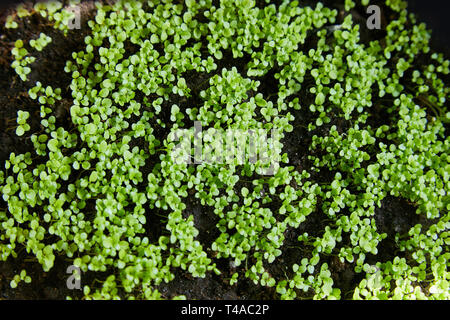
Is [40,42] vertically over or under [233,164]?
over

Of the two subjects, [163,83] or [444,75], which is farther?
[444,75]

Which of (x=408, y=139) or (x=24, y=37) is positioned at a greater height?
(x=24, y=37)

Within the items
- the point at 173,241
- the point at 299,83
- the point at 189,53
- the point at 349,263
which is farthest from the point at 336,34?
the point at 173,241

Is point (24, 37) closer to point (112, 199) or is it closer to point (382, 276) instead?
point (112, 199)

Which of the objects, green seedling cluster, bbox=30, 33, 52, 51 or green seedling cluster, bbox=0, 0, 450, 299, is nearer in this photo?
green seedling cluster, bbox=0, 0, 450, 299

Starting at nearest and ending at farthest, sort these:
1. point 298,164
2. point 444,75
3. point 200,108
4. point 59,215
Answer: point 59,215
point 200,108
point 298,164
point 444,75

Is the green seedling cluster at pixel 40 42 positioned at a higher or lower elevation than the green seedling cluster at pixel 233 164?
higher

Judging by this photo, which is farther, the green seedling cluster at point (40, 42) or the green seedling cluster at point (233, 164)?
the green seedling cluster at point (40, 42)

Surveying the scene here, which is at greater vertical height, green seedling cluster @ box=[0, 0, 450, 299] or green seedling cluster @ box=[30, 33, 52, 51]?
green seedling cluster @ box=[30, 33, 52, 51]
